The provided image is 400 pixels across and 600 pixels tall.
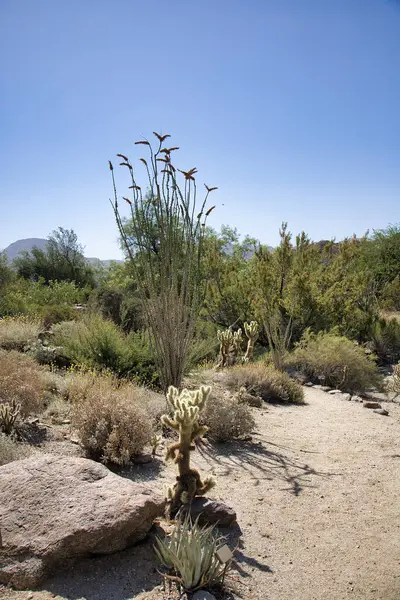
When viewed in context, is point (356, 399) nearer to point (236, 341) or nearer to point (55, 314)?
point (236, 341)

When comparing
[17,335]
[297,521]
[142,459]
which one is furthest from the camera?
[17,335]

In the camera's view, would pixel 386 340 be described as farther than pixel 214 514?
Yes

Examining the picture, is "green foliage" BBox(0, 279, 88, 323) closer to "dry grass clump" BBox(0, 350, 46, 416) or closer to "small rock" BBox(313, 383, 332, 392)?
"dry grass clump" BBox(0, 350, 46, 416)

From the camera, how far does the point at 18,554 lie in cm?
322

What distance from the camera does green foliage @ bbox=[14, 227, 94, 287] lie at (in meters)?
27.6

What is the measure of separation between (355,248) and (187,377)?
8710 mm

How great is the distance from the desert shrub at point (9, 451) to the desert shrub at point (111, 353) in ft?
9.95

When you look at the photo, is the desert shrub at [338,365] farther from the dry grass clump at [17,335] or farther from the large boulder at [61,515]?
the large boulder at [61,515]

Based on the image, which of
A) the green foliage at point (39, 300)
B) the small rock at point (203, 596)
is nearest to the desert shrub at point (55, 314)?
the green foliage at point (39, 300)

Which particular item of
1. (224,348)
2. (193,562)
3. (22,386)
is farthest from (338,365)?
(193,562)

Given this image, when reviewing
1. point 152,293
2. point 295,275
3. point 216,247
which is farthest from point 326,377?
point 216,247

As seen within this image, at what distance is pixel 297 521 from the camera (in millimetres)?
4156

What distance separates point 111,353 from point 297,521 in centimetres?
529

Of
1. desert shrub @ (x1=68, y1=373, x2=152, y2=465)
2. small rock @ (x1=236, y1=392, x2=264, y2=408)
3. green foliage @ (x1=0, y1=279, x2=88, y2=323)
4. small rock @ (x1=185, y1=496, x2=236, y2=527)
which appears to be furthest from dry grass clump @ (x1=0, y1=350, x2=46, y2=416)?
green foliage @ (x1=0, y1=279, x2=88, y2=323)
